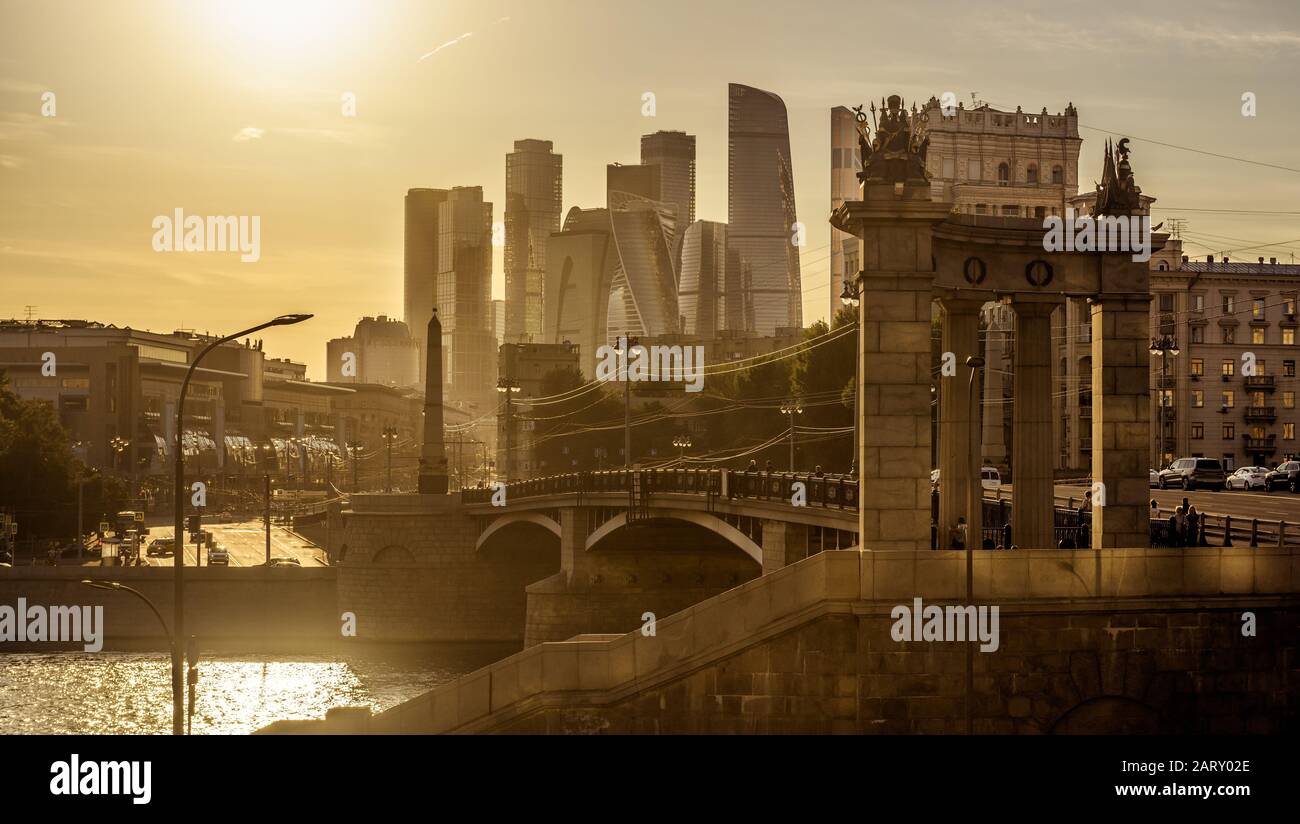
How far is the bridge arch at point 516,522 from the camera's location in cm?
8262

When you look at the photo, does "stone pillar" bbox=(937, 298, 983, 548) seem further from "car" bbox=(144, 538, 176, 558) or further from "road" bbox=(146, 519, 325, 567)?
"car" bbox=(144, 538, 176, 558)

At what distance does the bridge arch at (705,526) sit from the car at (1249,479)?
23387 mm

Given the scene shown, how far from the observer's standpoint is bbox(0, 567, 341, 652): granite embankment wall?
9206 cm

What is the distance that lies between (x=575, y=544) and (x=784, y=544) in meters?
29.2

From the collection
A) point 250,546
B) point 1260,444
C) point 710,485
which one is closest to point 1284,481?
point 710,485

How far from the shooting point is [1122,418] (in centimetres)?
3566

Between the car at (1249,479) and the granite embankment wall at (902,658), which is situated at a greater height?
the car at (1249,479)

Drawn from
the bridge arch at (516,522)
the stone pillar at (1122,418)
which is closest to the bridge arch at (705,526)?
the bridge arch at (516,522)

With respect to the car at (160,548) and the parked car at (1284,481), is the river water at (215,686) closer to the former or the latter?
the car at (160,548)

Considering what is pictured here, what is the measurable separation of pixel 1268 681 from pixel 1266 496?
100 feet

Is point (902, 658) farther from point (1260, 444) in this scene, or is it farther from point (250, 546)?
point (250, 546)

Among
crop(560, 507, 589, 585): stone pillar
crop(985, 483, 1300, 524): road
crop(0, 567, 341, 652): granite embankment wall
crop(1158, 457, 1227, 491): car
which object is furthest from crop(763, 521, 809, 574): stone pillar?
crop(0, 567, 341, 652): granite embankment wall

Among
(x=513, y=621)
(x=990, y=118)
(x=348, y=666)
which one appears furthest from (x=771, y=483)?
(x=990, y=118)

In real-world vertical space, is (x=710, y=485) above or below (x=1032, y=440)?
below
